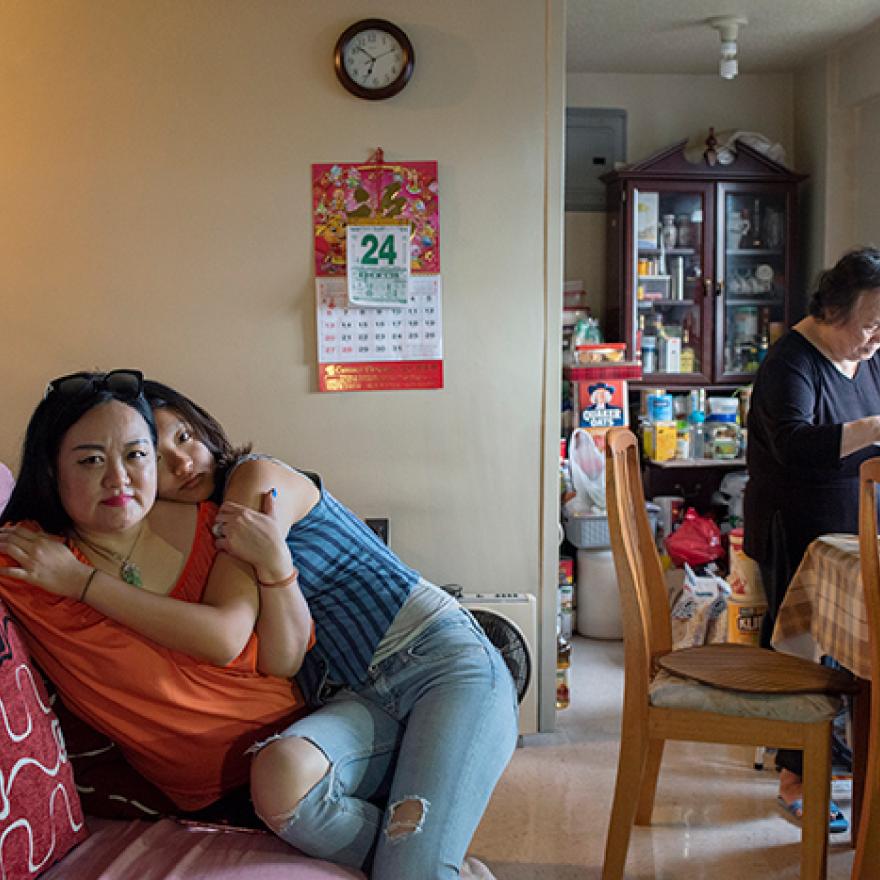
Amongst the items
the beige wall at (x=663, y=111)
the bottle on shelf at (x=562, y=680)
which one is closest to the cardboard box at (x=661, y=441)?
the beige wall at (x=663, y=111)

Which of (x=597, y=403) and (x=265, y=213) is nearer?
(x=265, y=213)

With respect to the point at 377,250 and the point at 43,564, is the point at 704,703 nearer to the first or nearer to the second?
the point at 43,564

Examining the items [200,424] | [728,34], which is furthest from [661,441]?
[200,424]

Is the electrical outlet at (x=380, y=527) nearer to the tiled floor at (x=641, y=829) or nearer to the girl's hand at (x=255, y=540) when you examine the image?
the tiled floor at (x=641, y=829)

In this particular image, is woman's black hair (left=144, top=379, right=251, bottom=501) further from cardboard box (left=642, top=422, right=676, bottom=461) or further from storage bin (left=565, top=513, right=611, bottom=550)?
cardboard box (left=642, top=422, right=676, bottom=461)

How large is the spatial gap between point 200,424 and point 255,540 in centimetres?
28

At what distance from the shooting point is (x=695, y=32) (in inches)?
176

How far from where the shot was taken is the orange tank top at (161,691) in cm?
149

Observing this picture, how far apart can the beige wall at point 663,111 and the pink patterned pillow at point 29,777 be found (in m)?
4.04

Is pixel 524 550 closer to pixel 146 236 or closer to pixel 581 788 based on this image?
pixel 581 788

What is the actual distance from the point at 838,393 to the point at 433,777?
1.66 m

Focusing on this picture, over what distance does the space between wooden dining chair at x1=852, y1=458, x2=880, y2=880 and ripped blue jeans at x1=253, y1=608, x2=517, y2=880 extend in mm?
760

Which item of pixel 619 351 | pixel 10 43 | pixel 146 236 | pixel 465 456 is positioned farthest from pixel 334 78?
pixel 619 351

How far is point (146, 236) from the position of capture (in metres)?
2.97
